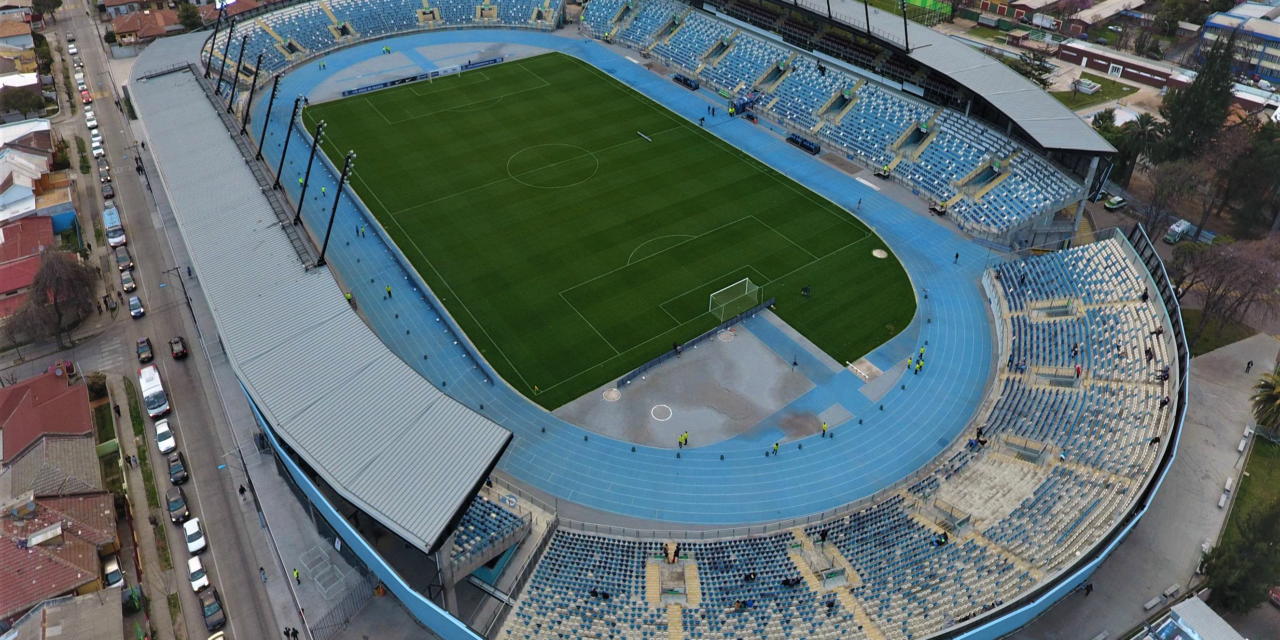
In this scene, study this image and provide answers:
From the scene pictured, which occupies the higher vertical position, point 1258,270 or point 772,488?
point 1258,270

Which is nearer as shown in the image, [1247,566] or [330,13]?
[1247,566]

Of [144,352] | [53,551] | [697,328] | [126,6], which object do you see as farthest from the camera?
[126,6]

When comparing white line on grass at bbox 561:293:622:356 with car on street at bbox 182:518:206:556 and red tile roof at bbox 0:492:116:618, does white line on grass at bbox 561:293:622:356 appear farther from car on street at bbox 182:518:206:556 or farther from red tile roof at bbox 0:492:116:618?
red tile roof at bbox 0:492:116:618

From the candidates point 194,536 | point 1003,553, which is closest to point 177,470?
point 194,536

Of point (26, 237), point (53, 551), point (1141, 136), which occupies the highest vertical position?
point (1141, 136)

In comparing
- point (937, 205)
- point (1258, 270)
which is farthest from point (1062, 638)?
point (937, 205)

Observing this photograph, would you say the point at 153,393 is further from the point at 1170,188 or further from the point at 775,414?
the point at 1170,188

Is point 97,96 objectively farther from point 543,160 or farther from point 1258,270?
A: point 1258,270
